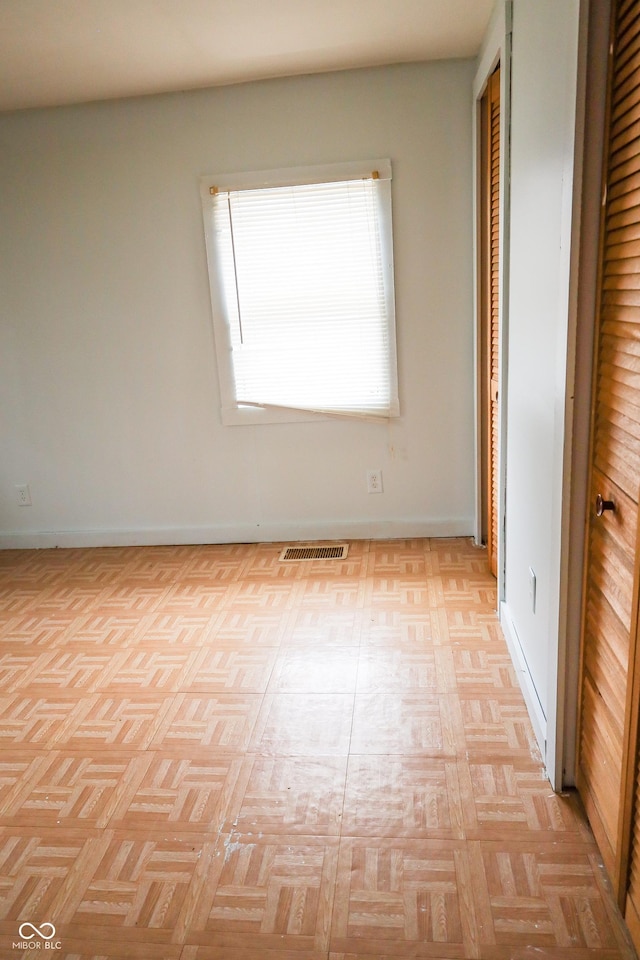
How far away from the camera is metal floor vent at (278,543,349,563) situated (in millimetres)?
3496

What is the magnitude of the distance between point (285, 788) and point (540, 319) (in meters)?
1.47

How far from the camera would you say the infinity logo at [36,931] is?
4.92 ft

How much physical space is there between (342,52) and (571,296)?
6.67 feet

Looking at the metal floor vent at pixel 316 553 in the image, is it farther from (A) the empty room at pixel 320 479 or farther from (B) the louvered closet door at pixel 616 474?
(B) the louvered closet door at pixel 616 474

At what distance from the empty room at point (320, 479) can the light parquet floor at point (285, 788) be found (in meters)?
0.01

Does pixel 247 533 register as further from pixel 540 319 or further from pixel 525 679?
pixel 540 319

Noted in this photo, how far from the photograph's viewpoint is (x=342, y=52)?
2.92 meters

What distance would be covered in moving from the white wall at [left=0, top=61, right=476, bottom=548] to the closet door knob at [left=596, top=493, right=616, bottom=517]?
204 centimetres

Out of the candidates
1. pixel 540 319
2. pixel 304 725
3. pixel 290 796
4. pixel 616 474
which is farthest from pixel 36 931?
pixel 540 319

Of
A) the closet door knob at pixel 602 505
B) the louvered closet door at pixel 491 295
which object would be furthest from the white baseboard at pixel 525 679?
the closet door knob at pixel 602 505

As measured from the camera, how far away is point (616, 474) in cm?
142

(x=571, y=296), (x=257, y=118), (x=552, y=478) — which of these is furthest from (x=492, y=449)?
(x=257, y=118)

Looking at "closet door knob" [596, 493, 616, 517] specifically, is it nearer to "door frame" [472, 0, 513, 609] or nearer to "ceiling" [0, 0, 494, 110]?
"door frame" [472, 0, 513, 609]

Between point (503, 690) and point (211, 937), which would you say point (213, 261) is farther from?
point (211, 937)
